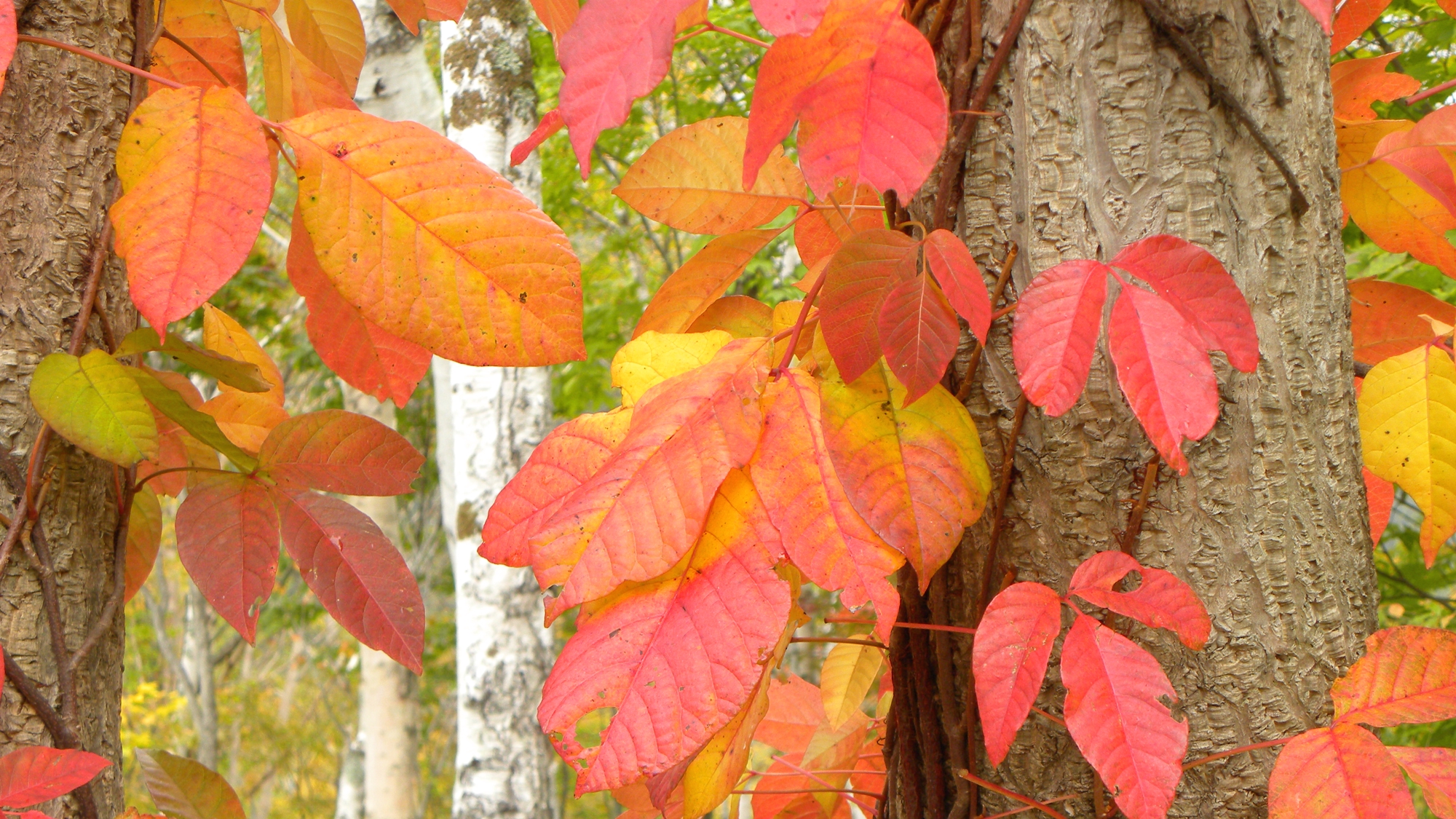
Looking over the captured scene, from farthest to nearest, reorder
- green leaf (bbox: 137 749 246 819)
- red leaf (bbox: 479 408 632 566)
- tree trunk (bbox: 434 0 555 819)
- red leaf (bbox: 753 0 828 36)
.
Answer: tree trunk (bbox: 434 0 555 819)
green leaf (bbox: 137 749 246 819)
red leaf (bbox: 479 408 632 566)
red leaf (bbox: 753 0 828 36)

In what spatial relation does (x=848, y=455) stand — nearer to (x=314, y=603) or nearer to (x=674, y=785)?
(x=674, y=785)

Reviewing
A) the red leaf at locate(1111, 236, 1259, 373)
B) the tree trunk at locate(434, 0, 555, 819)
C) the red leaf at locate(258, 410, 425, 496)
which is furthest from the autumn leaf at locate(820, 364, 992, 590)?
the tree trunk at locate(434, 0, 555, 819)

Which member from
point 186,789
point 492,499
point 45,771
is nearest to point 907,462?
point 45,771

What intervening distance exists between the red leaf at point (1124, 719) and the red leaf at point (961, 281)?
17cm

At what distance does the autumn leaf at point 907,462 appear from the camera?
0.45 meters

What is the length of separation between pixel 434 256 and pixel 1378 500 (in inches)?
26.2

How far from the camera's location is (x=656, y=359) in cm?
54

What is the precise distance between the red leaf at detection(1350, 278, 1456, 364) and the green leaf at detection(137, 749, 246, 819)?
931 mm

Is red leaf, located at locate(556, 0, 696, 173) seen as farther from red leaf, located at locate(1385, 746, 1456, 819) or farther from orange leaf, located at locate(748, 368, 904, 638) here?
red leaf, located at locate(1385, 746, 1456, 819)

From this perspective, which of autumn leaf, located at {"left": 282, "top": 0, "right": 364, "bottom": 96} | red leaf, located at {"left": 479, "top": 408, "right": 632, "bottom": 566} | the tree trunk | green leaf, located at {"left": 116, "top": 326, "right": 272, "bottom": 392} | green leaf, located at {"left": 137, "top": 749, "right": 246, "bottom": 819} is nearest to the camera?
red leaf, located at {"left": 479, "top": 408, "right": 632, "bottom": 566}

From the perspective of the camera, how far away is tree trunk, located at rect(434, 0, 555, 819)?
3.53 meters

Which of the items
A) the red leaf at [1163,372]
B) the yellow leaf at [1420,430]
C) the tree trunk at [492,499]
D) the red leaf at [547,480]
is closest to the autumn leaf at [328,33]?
the red leaf at [547,480]

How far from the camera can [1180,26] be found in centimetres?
54

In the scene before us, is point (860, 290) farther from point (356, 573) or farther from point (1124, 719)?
point (356, 573)
